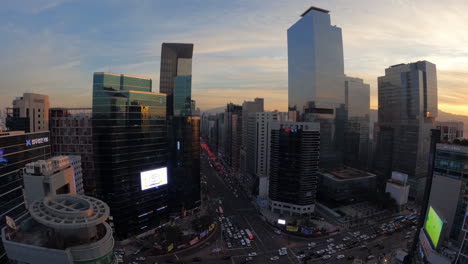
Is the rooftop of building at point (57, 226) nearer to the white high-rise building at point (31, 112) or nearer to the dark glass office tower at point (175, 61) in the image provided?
the white high-rise building at point (31, 112)

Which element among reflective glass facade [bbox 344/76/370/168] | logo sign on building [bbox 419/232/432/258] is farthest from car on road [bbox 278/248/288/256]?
reflective glass facade [bbox 344/76/370/168]

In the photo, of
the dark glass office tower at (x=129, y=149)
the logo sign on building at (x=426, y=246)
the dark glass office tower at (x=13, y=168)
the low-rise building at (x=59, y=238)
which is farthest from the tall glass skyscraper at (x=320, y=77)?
the low-rise building at (x=59, y=238)

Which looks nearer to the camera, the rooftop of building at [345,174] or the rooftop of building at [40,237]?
the rooftop of building at [40,237]

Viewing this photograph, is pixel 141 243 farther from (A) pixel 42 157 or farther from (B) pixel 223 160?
(B) pixel 223 160

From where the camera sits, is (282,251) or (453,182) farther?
(282,251)

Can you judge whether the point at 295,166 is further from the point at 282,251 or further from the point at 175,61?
the point at 175,61

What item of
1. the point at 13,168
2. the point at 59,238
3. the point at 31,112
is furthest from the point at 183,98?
the point at 59,238
